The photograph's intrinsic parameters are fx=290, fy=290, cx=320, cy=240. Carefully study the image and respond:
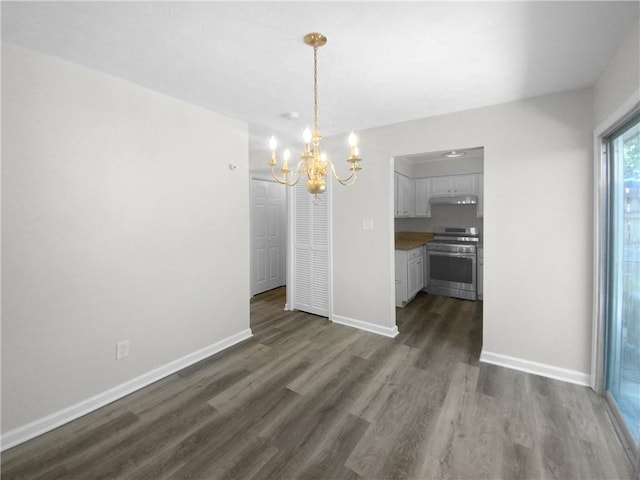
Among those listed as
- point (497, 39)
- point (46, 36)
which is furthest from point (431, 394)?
point (46, 36)

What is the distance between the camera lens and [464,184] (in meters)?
4.94

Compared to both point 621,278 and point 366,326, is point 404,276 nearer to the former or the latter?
point 366,326

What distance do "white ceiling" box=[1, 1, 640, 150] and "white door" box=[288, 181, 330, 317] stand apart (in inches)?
64.1

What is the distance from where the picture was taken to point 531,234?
8.52ft

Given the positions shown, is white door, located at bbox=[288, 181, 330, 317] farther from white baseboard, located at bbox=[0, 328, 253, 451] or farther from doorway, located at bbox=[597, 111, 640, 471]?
doorway, located at bbox=[597, 111, 640, 471]

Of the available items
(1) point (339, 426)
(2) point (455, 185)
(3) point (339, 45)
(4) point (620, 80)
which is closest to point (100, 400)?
(1) point (339, 426)

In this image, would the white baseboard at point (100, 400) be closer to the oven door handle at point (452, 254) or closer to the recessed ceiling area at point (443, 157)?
the oven door handle at point (452, 254)

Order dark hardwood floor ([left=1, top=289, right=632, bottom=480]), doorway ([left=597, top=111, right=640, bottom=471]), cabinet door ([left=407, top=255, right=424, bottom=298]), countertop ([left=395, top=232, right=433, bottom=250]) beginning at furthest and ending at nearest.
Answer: countertop ([left=395, top=232, right=433, bottom=250]) → cabinet door ([left=407, top=255, right=424, bottom=298]) → doorway ([left=597, top=111, right=640, bottom=471]) → dark hardwood floor ([left=1, top=289, right=632, bottom=480])

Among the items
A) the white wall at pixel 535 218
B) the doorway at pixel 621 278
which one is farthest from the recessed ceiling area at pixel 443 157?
the doorway at pixel 621 278

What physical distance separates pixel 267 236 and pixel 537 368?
439 cm

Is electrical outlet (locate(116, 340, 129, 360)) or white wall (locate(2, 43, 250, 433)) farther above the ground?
white wall (locate(2, 43, 250, 433))

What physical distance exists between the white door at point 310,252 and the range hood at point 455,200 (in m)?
2.27

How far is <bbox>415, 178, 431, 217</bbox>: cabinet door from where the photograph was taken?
17.4 ft

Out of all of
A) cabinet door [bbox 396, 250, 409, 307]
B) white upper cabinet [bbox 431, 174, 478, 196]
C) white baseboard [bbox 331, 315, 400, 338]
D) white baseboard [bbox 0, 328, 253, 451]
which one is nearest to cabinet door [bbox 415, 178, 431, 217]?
white upper cabinet [bbox 431, 174, 478, 196]
